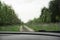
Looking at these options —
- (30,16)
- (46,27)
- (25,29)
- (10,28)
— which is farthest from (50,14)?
(10,28)

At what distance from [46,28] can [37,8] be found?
22.2 inches

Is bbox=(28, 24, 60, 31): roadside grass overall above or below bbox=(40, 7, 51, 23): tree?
below

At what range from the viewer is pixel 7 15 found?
3658mm

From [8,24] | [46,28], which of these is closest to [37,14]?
[46,28]

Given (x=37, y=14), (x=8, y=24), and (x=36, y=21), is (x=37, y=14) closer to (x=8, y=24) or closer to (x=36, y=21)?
(x=36, y=21)

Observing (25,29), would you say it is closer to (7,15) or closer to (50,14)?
(7,15)

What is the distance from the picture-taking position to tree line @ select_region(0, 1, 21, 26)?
11.9 feet

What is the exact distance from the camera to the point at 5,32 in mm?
3688

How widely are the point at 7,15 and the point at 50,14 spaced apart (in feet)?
3.45

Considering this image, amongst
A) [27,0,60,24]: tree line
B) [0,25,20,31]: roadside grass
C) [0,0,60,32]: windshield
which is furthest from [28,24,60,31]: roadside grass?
[0,25,20,31]: roadside grass

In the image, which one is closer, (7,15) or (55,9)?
(7,15)

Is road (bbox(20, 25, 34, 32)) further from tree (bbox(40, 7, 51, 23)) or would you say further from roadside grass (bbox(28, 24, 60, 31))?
tree (bbox(40, 7, 51, 23))

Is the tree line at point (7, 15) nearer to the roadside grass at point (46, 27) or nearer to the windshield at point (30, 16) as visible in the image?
the windshield at point (30, 16)

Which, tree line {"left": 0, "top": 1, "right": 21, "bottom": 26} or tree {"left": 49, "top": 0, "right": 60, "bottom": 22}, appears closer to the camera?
tree line {"left": 0, "top": 1, "right": 21, "bottom": 26}
